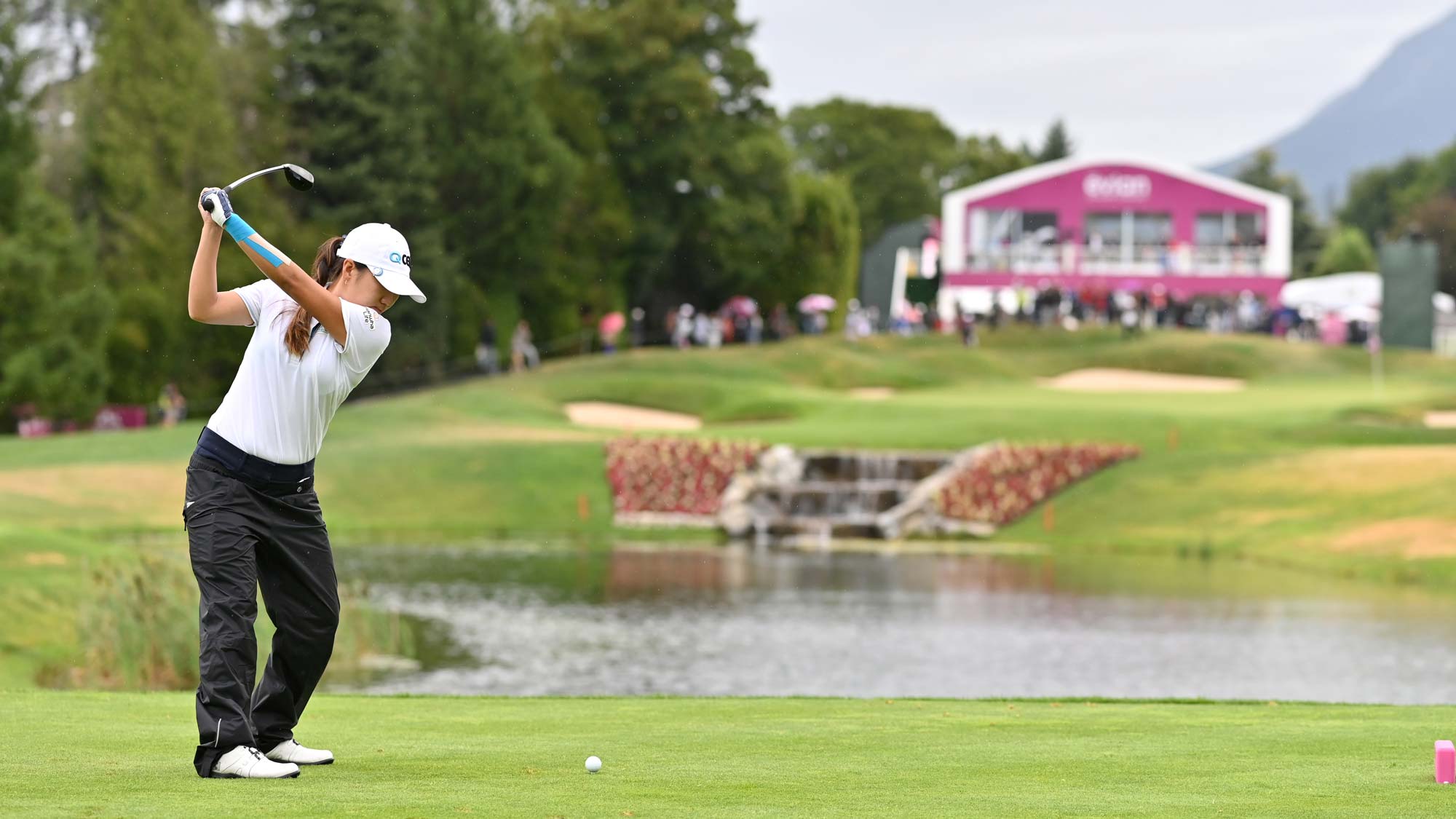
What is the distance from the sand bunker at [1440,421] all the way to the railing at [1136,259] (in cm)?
3827

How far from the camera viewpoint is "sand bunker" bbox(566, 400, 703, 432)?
49.3 meters

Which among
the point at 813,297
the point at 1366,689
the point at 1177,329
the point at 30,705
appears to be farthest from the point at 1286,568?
the point at 813,297

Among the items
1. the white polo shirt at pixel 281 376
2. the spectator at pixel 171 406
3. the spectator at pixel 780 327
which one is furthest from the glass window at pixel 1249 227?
the white polo shirt at pixel 281 376

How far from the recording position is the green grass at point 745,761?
7465 millimetres

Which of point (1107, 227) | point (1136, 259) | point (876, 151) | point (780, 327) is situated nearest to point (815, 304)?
point (780, 327)

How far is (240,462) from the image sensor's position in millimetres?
8125

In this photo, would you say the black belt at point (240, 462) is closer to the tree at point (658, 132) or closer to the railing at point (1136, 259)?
the tree at point (658, 132)

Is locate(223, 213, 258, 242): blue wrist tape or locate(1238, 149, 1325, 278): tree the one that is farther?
locate(1238, 149, 1325, 278): tree

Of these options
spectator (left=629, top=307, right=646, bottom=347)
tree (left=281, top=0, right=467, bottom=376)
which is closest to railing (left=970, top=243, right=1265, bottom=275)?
spectator (left=629, top=307, right=646, bottom=347)

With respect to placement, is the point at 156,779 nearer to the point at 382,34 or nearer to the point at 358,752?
the point at 358,752

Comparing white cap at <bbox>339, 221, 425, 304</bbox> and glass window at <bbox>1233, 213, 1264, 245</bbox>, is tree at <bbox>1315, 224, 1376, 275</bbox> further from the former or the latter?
white cap at <bbox>339, 221, 425, 304</bbox>

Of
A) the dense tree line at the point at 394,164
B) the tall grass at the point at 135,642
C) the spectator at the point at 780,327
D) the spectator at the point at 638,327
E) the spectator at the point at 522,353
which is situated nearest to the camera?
the tall grass at the point at 135,642

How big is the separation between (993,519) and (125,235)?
26.0 metres

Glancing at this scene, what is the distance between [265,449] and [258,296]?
61 centimetres
